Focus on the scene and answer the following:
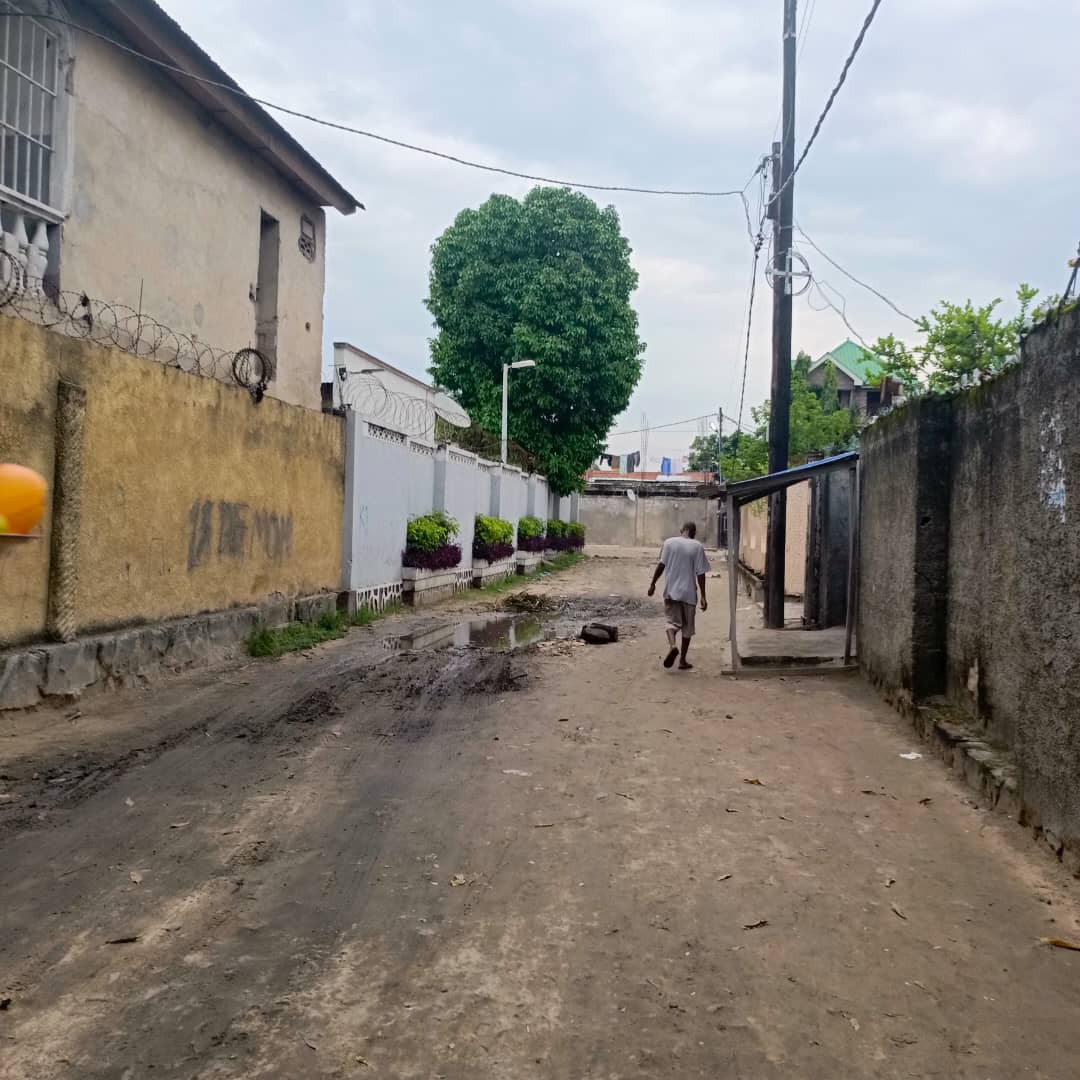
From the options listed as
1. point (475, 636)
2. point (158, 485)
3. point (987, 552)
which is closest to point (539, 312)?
point (475, 636)

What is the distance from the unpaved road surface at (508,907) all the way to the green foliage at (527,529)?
18.7 metres

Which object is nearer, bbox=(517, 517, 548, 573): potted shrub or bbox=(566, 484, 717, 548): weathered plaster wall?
bbox=(517, 517, 548, 573): potted shrub

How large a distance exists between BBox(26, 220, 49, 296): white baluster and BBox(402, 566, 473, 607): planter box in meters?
8.44

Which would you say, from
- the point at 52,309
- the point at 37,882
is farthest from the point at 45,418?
the point at 37,882

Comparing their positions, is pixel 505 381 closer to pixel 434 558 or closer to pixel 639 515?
pixel 434 558

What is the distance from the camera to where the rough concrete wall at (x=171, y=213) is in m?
8.88

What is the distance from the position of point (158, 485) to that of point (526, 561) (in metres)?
17.7

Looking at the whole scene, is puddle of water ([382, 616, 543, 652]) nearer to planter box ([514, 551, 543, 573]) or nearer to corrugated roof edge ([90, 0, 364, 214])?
corrugated roof edge ([90, 0, 364, 214])

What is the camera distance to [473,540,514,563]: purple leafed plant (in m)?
20.5

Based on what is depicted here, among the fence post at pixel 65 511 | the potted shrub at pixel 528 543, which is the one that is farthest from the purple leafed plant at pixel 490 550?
the fence post at pixel 65 511

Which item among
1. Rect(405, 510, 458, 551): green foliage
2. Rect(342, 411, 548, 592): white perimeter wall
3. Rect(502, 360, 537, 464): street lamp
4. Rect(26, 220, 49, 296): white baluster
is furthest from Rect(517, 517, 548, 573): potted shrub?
Rect(26, 220, 49, 296): white baluster

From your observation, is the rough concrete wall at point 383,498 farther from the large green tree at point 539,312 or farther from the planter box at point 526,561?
the large green tree at point 539,312

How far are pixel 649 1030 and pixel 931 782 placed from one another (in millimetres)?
3607

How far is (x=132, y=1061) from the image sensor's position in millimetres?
2607
